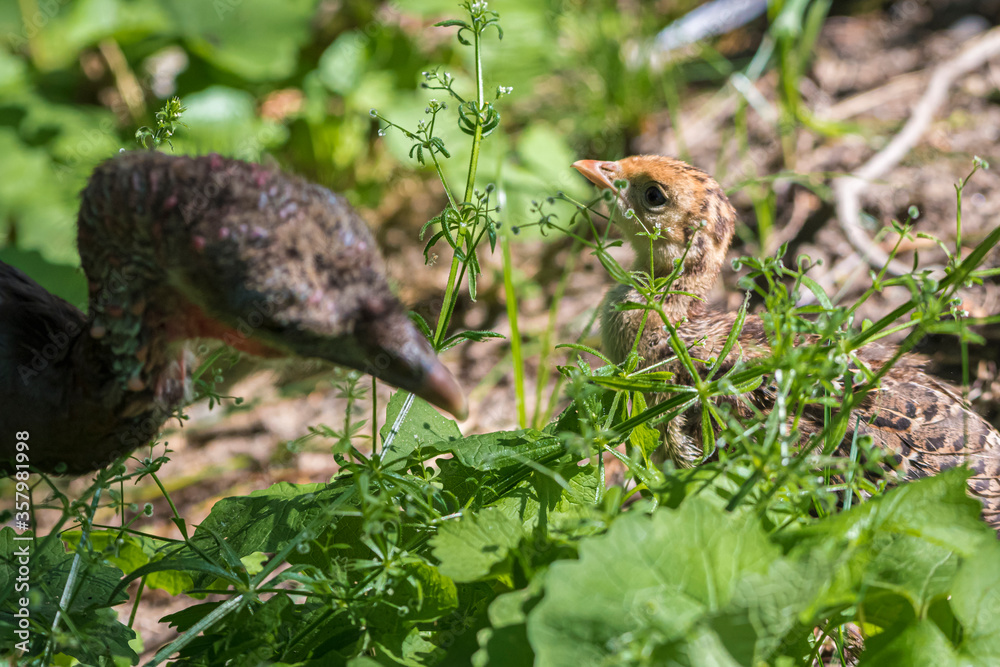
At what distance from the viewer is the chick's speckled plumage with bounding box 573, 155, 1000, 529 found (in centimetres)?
236

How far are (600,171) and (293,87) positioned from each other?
10.6 ft

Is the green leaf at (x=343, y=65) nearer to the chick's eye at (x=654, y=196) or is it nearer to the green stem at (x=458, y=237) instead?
the chick's eye at (x=654, y=196)

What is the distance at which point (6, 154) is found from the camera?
4.85 metres

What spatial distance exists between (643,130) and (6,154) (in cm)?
396

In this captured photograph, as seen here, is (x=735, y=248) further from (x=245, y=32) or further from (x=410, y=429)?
(x=245, y=32)

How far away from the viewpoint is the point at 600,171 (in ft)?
10.3

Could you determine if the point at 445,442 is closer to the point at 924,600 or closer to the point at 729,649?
the point at 729,649

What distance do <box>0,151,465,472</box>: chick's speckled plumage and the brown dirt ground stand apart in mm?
1370

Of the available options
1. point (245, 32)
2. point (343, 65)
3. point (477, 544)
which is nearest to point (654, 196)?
point (477, 544)

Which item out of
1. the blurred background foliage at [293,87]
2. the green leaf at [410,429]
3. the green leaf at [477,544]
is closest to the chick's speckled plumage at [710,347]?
the green leaf at [410,429]

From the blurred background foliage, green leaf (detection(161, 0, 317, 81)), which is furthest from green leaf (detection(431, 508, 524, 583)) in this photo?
green leaf (detection(161, 0, 317, 81))

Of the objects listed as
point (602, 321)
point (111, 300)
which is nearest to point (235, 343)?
point (111, 300)

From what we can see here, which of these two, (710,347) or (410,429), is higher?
(710,347)

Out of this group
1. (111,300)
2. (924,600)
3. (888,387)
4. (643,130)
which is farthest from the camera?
(643,130)
